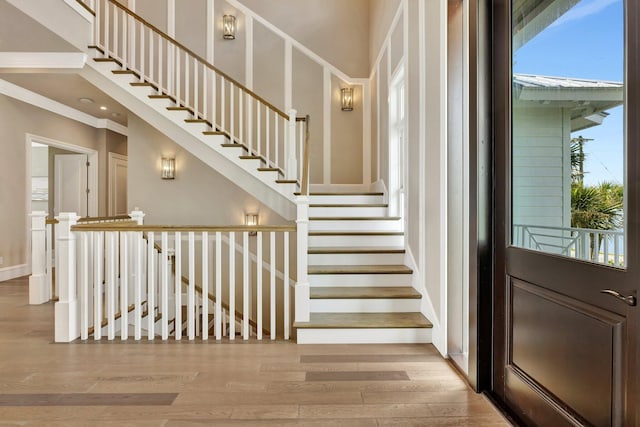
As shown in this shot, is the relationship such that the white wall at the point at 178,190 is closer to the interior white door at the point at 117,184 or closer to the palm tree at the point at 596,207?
the interior white door at the point at 117,184

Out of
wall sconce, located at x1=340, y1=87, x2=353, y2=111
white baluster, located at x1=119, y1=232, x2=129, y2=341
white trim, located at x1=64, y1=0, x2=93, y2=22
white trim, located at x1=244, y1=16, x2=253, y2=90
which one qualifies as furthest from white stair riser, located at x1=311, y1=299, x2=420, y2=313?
white trim, located at x1=244, y1=16, x2=253, y2=90

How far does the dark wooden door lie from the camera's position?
132 cm

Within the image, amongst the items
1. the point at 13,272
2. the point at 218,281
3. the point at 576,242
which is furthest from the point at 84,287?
the point at 13,272

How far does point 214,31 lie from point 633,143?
6.40m

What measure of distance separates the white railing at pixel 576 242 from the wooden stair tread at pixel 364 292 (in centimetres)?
145

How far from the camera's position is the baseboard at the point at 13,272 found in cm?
537

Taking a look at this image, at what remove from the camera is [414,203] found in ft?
11.5

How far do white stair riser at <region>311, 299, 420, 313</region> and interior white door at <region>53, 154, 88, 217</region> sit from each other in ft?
20.6

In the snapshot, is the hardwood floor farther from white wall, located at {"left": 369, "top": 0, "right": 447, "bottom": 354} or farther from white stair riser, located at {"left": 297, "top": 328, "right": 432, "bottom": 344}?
white wall, located at {"left": 369, "top": 0, "right": 447, "bottom": 354}

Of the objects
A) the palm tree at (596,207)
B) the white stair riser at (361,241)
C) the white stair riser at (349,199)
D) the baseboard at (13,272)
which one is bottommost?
the baseboard at (13,272)

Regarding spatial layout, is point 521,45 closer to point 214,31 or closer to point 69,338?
point 69,338

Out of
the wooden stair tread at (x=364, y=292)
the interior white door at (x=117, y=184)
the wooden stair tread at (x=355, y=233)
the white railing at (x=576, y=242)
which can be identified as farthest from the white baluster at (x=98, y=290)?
the interior white door at (x=117, y=184)

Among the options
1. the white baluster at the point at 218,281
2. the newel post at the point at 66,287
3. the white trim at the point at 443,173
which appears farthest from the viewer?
the white baluster at the point at 218,281

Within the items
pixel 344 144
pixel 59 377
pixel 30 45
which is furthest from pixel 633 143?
pixel 30 45
